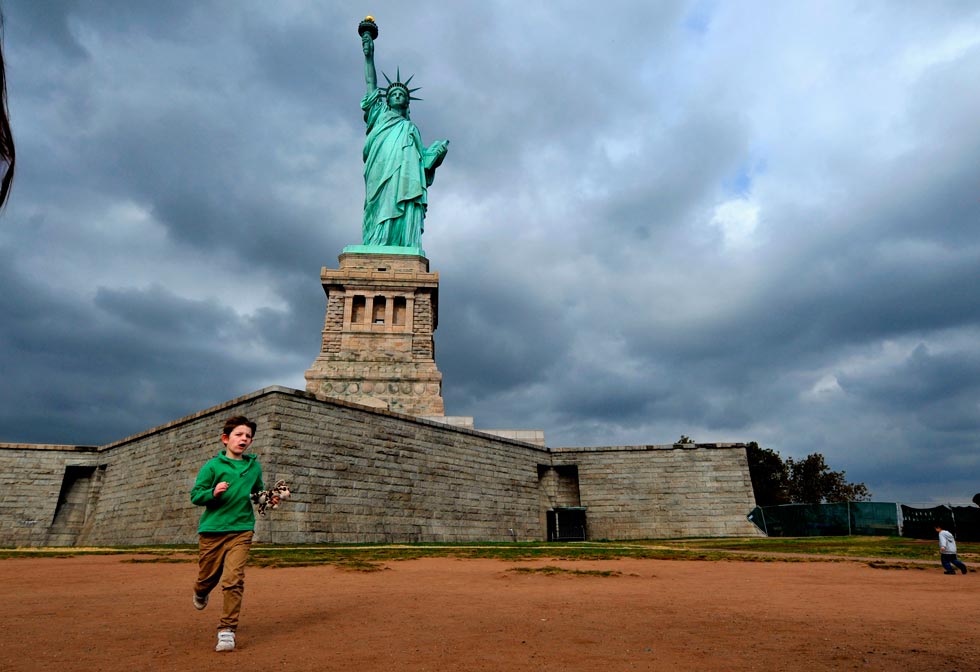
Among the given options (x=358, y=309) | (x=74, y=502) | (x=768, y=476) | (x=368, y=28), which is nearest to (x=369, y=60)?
(x=368, y=28)

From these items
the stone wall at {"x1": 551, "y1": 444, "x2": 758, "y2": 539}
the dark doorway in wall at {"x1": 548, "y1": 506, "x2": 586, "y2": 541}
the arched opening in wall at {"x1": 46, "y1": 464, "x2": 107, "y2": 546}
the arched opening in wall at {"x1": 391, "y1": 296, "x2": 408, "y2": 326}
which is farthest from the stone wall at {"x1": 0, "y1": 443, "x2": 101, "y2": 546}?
the stone wall at {"x1": 551, "y1": 444, "x2": 758, "y2": 539}

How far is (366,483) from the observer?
18.5 metres

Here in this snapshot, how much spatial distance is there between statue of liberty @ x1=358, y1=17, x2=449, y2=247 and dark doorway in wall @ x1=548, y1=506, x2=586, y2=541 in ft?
64.3

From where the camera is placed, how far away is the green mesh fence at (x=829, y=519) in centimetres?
2334

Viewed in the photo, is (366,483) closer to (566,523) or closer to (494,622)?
(566,523)

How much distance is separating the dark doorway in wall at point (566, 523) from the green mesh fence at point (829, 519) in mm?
7157

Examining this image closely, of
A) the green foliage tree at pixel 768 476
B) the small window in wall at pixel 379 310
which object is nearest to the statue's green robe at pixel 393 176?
the small window in wall at pixel 379 310

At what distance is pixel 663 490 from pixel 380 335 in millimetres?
16564

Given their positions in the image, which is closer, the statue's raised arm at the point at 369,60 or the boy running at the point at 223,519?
the boy running at the point at 223,519

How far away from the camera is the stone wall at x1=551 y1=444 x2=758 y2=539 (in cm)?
2469

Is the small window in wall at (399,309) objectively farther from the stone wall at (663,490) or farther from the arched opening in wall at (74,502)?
the arched opening in wall at (74,502)

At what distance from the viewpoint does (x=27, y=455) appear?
23.4 metres

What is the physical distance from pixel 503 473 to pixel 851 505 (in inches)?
568

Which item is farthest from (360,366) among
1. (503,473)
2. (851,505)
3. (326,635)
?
(326,635)
